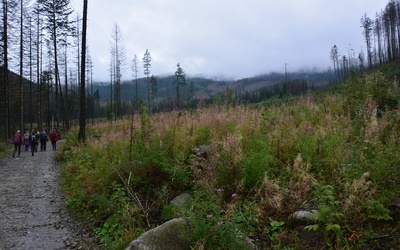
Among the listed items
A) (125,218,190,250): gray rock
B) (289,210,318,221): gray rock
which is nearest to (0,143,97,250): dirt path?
(125,218,190,250): gray rock

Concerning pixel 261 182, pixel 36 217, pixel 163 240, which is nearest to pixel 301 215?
pixel 261 182

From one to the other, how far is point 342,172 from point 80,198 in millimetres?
5705

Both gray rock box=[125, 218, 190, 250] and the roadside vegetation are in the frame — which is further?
gray rock box=[125, 218, 190, 250]

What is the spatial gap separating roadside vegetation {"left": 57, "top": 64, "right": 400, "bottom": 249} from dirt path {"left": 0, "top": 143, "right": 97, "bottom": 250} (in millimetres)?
424

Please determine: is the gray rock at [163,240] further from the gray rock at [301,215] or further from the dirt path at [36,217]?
the dirt path at [36,217]

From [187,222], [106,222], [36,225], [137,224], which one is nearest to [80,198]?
[36,225]

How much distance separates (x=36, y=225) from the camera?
575cm

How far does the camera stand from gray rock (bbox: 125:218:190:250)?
3.45m

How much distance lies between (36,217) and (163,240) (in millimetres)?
4289

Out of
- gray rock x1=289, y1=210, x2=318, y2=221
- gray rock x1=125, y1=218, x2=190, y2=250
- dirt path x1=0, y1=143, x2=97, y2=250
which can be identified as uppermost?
gray rock x1=289, y1=210, x2=318, y2=221

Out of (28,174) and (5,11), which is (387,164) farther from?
(5,11)

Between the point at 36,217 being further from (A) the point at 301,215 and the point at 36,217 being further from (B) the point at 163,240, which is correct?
(A) the point at 301,215

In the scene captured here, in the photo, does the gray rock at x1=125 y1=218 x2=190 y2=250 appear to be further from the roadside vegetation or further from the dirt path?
the dirt path

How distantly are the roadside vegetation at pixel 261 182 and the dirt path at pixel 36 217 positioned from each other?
424 millimetres
